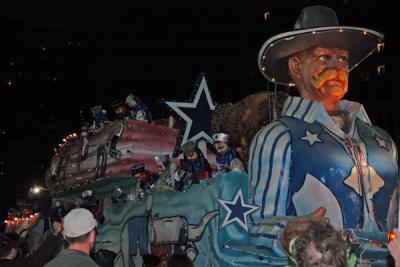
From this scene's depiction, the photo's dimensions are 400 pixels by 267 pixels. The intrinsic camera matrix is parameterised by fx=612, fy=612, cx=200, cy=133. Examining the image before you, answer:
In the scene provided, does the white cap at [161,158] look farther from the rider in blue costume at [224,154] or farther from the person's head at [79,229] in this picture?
the person's head at [79,229]

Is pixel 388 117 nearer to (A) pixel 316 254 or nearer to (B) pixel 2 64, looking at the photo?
(B) pixel 2 64

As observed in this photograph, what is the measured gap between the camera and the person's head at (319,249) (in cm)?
265

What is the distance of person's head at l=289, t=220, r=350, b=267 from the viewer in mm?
2652

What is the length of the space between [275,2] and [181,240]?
2191cm

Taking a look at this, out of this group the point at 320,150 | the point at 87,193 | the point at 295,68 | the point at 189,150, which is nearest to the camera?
the point at 320,150

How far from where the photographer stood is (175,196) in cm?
729

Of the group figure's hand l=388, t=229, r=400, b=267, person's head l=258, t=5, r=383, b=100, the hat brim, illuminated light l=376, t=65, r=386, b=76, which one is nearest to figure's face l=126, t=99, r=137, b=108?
the hat brim

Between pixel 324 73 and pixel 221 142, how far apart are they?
6.64ft

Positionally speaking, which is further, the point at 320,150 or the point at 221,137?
the point at 221,137

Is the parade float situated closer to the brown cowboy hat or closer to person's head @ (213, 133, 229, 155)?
person's head @ (213, 133, 229, 155)

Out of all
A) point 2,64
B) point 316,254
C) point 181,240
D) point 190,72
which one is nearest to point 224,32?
point 190,72

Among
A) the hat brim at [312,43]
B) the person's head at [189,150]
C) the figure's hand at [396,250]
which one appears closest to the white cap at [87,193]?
the person's head at [189,150]

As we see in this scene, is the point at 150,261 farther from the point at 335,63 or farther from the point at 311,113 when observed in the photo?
the point at 335,63

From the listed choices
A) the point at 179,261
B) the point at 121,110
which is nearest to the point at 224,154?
the point at 179,261
